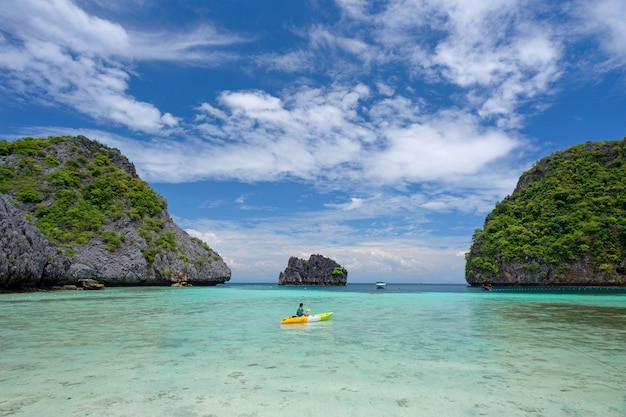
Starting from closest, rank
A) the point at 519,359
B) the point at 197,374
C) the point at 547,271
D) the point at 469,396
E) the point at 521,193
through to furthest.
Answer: the point at 469,396 → the point at 197,374 → the point at 519,359 → the point at 547,271 → the point at 521,193

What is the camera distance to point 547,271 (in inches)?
3477

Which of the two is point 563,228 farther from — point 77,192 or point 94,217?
point 77,192

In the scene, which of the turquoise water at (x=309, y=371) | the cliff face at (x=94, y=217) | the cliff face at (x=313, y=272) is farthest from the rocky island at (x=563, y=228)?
the turquoise water at (x=309, y=371)

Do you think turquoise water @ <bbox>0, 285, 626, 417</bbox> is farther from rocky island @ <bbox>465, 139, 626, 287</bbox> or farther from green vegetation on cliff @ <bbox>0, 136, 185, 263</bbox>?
rocky island @ <bbox>465, 139, 626, 287</bbox>

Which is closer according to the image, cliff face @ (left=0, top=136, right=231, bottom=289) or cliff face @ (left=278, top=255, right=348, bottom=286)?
cliff face @ (left=0, top=136, right=231, bottom=289)

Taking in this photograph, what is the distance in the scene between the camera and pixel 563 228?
8944cm

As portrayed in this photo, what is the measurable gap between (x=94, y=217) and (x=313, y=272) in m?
88.2

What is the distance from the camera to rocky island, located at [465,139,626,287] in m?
83.1

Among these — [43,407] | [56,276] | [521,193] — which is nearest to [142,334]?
[43,407]

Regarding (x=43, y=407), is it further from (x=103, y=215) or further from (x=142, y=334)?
(x=103, y=215)

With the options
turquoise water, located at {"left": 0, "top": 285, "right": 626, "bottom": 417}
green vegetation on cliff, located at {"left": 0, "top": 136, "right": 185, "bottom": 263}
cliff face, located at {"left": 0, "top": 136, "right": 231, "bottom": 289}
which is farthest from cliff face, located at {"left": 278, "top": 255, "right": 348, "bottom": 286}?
turquoise water, located at {"left": 0, "top": 285, "right": 626, "bottom": 417}

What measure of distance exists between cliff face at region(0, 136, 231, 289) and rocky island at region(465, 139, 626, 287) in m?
75.7

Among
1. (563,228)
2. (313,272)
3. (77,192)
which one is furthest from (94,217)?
(563,228)

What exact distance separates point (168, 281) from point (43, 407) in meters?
82.9
